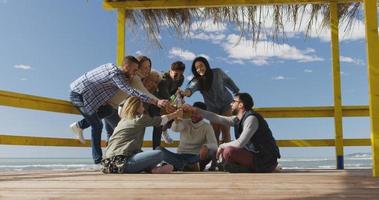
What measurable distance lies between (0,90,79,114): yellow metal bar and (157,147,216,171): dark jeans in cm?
176

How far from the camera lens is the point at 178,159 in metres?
5.36

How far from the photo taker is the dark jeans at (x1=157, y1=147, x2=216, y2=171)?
5274mm

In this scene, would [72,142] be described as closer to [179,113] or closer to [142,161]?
[179,113]

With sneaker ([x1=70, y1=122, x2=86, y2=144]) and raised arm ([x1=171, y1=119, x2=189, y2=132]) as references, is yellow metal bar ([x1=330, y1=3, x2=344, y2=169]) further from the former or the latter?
sneaker ([x1=70, y1=122, x2=86, y2=144])

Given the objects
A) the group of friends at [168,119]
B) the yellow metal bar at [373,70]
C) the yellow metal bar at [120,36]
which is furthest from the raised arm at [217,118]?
the yellow metal bar at [373,70]

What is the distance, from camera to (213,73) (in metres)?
6.14

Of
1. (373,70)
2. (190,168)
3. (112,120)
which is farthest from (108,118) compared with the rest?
(373,70)

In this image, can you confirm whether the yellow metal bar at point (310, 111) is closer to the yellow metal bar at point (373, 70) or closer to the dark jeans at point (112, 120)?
the dark jeans at point (112, 120)

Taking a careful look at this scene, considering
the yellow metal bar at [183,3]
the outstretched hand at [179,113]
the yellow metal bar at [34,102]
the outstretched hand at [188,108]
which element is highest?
the yellow metal bar at [183,3]

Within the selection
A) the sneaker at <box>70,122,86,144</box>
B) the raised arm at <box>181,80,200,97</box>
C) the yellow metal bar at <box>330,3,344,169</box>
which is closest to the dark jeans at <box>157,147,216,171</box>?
the raised arm at <box>181,80,200,97</box>

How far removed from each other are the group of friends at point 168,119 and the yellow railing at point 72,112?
38 cm

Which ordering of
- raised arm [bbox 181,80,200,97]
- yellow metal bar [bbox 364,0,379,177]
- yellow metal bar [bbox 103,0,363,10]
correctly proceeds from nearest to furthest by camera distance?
yellow metal bar [bbox 364,0,379,177]
raised arm [bbox 181,80,200,97]
yellow metal bar [bbox 103,0,363,10]

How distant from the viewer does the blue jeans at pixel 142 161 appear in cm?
462

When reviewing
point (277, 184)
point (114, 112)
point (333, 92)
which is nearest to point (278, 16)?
point (333, 92)
